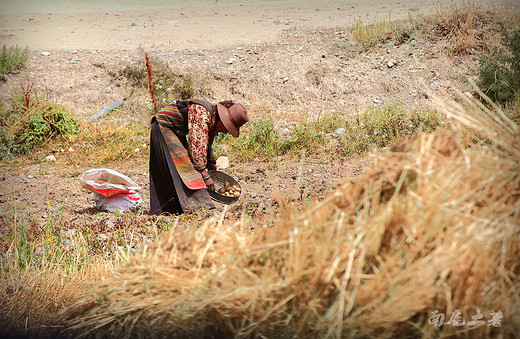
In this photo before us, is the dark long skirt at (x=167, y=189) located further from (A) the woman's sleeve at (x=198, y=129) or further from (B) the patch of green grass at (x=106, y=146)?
(B) the patch of green grass at (x=106, y=146)

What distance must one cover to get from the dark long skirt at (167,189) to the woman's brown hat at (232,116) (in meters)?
0.69

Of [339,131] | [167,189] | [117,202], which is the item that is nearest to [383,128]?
[339,131]

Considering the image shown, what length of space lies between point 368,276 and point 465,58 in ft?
28.2

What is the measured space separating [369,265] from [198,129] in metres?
2.85

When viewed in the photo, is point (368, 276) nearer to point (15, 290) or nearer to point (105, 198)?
point (15, 290)

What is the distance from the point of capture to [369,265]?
1655mm

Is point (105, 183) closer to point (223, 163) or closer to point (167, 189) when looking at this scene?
point (167, 189)

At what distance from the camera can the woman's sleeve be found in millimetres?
4234

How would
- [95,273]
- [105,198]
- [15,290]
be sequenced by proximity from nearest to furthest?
1. [15,290]
2. [95,273]
3. [105,198]

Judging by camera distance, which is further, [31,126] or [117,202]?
[31,126]

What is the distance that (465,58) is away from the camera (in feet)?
29.7

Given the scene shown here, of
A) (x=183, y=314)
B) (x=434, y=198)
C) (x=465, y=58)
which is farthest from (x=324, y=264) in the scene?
(x=465, y=58)

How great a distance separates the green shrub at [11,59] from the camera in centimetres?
859

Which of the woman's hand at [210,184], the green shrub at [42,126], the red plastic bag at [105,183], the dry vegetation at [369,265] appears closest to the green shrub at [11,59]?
the green shrub at [42,126]
